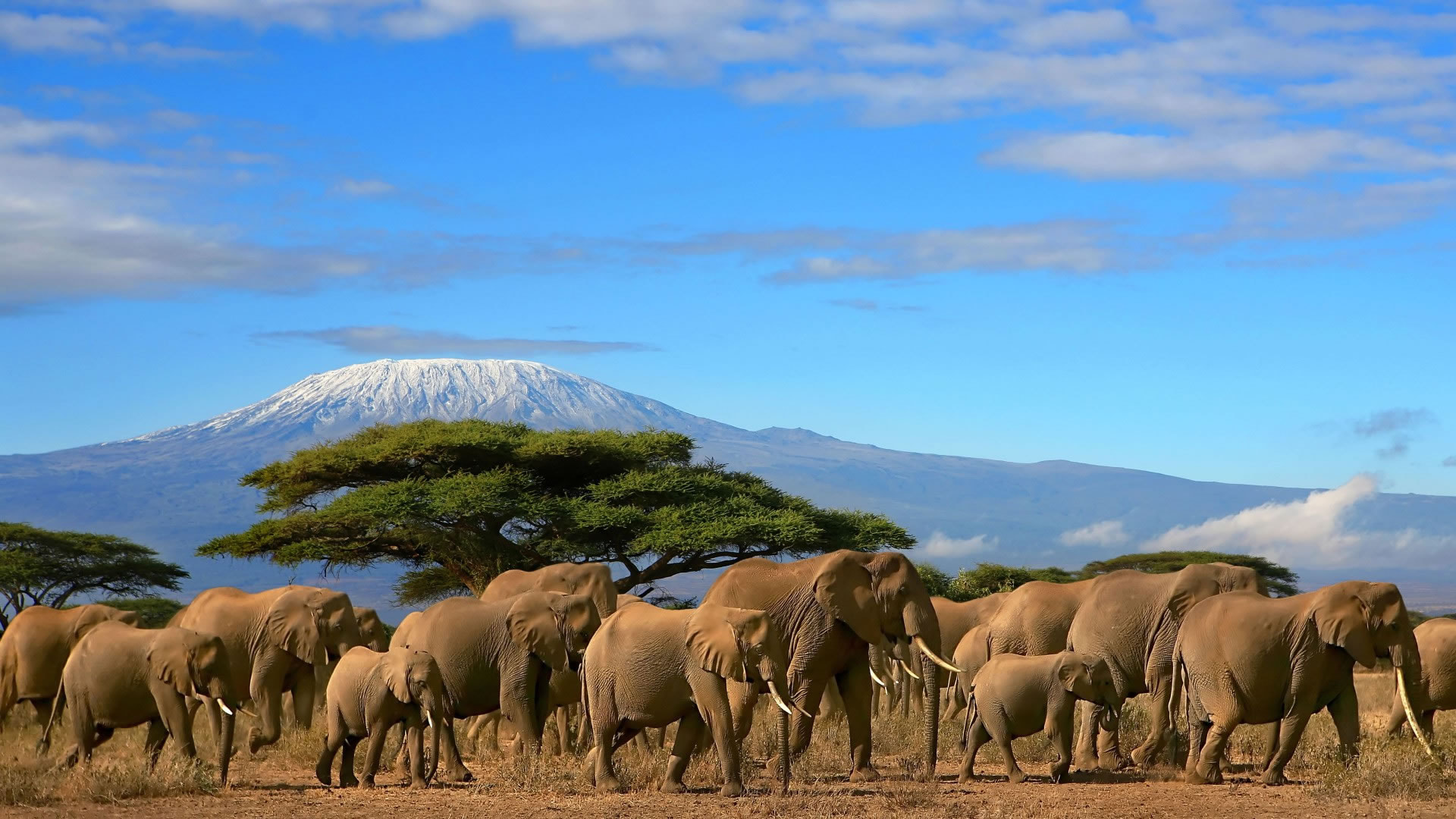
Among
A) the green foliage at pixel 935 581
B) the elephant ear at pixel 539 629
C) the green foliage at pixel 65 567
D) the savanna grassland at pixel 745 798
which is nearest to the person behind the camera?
the savanna grassland at pixel 745 798

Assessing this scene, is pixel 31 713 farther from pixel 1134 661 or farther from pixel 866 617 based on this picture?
pixel 1134 661

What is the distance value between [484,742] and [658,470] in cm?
1894

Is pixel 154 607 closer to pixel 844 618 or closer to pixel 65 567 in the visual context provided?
pixel 65 567

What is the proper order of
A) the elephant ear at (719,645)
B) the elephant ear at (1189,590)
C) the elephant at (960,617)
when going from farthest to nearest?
the elephant at (960,617) < the elephant ear at (1189,590) < the elephant ear at (719,645)

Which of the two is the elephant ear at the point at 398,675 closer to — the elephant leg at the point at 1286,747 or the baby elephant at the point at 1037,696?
the baby elephant at the point at 1037,696

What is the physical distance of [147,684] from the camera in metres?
15.1

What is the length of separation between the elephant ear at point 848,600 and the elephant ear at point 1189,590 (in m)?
3.33

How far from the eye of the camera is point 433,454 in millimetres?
37594

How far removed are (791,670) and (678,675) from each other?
5.65 ft

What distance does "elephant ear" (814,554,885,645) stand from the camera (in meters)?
15.2

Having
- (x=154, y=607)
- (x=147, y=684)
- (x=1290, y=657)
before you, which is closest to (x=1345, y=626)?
(x=1290, y=657)

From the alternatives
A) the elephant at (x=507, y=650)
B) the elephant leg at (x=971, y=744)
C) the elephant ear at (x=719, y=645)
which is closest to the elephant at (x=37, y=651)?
the elephant at (x=507, y=650)

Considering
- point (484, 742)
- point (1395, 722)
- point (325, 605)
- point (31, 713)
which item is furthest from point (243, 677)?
point (1395, 722)

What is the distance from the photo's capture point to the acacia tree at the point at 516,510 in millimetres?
36250
